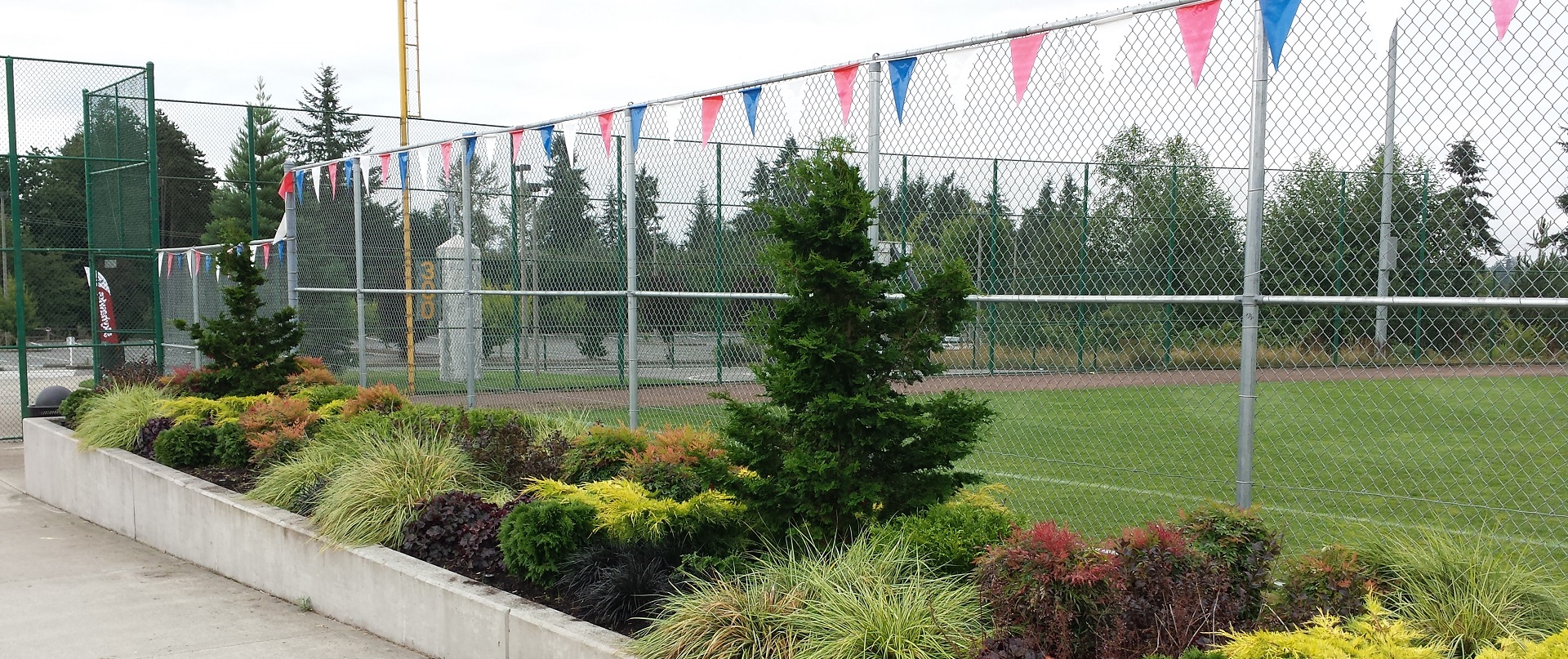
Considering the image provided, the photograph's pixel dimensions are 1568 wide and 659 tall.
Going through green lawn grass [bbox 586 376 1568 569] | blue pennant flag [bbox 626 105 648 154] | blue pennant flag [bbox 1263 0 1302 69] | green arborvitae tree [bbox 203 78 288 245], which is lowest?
green lawn grass [bbox 586 376 1568 569]

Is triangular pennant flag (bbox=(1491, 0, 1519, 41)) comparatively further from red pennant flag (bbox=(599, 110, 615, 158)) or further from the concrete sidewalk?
red pennant flag (bbox=(599, 110, 615, 158))

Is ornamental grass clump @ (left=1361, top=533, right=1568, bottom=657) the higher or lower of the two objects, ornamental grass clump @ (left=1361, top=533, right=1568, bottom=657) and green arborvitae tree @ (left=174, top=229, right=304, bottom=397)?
the lower

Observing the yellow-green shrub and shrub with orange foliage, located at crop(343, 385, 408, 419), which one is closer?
the yellow-green shrub

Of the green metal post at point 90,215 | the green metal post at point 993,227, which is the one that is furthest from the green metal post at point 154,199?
the green metal post at point 993,227

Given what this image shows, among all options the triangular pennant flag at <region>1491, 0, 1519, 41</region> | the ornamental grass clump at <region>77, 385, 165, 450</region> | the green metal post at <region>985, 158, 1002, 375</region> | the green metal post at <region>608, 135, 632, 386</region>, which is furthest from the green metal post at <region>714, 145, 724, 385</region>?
the triangular pennant flag at <region>1491, 0, 1519, 41</region>

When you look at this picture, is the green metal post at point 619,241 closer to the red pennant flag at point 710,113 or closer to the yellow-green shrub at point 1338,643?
the red pennant flag at point 710,113

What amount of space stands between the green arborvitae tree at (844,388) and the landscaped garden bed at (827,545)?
1 cm

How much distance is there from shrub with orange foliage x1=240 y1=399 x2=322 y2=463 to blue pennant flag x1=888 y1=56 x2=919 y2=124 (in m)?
5.20

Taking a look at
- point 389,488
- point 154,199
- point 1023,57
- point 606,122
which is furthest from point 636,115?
point 154,199

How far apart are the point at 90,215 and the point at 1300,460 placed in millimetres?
15025

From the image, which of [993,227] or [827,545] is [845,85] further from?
[827,545]

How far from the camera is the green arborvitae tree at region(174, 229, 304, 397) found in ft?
36.3

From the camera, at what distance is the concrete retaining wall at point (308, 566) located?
5035 mm

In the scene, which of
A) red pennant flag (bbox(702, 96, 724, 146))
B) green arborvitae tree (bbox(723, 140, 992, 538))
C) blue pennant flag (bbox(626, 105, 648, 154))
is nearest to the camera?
green arborvitae tree (bbox(723, 140, 992, 538))
